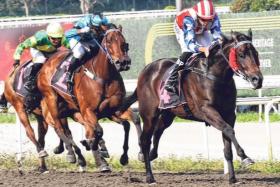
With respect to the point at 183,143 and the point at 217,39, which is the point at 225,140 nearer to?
the point at 217,39

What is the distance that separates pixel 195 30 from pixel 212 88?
0.83m

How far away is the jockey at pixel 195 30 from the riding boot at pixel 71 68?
174cm

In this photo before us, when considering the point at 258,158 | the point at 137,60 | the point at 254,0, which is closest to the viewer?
the point at 258,158

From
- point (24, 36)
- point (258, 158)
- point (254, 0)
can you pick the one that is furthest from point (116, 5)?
point (258, 158)

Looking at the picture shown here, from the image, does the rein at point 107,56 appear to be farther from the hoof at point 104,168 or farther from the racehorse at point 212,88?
the hoof at point 104,168

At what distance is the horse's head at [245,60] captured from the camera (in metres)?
9.18

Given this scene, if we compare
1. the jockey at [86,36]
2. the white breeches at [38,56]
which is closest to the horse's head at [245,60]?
the jockey at [86,36]

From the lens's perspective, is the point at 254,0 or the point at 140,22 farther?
the point at 254,0

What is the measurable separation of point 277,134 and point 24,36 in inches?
430

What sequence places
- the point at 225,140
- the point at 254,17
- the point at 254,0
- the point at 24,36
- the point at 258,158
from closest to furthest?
1. the point at 225,140
2. the point at 258,158
3. the point at 254,17
4. the point at 24,36
5. the point at 254,0

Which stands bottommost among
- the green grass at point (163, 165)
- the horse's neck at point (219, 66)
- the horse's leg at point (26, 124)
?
the green grass at point (163, 165)

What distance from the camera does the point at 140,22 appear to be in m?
24.0

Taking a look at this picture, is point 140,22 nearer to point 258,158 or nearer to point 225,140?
point 258,158

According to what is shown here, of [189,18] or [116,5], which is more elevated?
[189,18]
